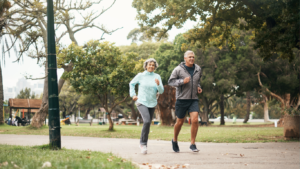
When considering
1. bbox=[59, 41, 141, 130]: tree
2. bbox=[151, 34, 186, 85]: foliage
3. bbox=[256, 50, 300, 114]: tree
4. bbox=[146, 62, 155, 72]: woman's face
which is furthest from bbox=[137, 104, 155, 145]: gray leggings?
bbox=[151, 34, 186, 85]: foliage

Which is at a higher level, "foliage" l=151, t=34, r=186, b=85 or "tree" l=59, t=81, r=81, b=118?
"foliage" l=151, t=34, r=186, b=85

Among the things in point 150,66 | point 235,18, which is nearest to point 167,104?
point 235,18

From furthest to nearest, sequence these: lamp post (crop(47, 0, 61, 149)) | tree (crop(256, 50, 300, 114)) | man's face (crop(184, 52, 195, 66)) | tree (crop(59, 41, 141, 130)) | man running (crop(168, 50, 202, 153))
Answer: tree (crop(256, 50, 300, 114)), tree (crop(59, 41, 141, 130)), man's face (crop(184, 52, 195, 66)), man running (crop(168, 50, 202, 153)), lamp post (crop(47, 0, 61, 149))

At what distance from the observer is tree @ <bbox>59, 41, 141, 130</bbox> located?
51.5 ft

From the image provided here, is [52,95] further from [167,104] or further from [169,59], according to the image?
[169,59]

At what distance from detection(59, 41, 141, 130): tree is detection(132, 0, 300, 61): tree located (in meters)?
3.52

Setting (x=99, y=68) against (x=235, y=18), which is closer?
(x=235, y=18)

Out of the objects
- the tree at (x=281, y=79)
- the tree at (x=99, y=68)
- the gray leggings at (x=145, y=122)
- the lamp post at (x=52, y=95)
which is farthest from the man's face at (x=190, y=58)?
the tree at (x=281, y=79)

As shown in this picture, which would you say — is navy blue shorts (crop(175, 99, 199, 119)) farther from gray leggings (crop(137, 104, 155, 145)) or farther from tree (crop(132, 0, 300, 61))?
tree (crop(132, 0, 300, 61))

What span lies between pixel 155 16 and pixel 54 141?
796 cm

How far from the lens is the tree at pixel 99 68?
1569 cm

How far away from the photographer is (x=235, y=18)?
40.9 ft

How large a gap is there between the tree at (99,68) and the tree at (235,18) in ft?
11.5

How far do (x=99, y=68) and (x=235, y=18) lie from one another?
25.0 feet
